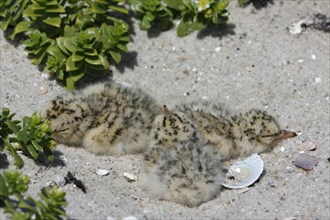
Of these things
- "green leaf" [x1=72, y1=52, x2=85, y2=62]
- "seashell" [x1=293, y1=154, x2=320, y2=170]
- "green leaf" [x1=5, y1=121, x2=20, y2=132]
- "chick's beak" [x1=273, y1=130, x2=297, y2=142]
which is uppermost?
"green leaf" [x1=5, y1=121, x2=20, y2=132]

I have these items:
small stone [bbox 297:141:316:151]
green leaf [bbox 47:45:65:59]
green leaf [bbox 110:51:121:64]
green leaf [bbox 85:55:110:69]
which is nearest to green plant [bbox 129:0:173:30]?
green leaf [bbox 110:51:121:64]

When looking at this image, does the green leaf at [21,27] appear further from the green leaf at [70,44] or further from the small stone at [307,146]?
the small stone at [307,146]

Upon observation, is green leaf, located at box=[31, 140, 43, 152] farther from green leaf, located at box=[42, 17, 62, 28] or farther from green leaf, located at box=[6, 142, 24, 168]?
green leaf, located at box=[42, 17, 62, 28]

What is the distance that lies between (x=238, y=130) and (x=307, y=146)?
1.82ft

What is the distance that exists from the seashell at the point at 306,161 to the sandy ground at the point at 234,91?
0.14ft

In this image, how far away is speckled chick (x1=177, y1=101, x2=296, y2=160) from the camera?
589cm

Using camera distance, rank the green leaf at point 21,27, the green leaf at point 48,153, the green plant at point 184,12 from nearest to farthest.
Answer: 1. the green leaf at point 48,153
2. the green leaf at point 21,27
3. the green plant at point 184,12

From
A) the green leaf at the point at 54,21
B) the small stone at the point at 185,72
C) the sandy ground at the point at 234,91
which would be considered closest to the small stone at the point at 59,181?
the sandy ground at the point at 234,91

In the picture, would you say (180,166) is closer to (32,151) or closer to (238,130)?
(238,130)

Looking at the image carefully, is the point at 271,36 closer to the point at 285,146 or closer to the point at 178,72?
the point at 178,72

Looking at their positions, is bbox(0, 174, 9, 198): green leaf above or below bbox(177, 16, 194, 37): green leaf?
above

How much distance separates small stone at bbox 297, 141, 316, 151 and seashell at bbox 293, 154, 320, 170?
13cm

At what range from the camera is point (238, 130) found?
596 centimetres

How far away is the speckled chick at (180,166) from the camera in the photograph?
17.4 ft
